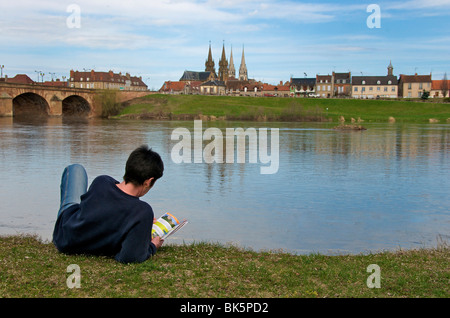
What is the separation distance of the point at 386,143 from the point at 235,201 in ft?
90.7

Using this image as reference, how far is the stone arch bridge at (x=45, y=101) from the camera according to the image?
85938mm

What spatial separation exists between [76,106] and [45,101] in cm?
1456

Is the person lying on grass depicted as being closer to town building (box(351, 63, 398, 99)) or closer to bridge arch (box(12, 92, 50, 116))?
bridge arch (box(12, 92, 50, 116))

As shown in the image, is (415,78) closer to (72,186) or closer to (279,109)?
(279,109)

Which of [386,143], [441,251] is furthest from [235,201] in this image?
[386,143]

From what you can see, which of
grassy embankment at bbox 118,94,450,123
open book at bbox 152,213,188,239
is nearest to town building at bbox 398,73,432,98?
grassy embankment at bbox 118,94,450,123

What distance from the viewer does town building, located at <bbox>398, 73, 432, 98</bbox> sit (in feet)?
428

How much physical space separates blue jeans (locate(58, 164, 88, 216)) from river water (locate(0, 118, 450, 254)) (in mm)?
4156

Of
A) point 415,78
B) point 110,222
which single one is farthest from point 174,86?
point 110,222

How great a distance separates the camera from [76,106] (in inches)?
4365

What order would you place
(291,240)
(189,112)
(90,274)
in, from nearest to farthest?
1. (90,274)
2. (291,240)
3. (189,112)

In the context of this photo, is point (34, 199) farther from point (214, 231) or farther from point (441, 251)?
point (441, 251)
